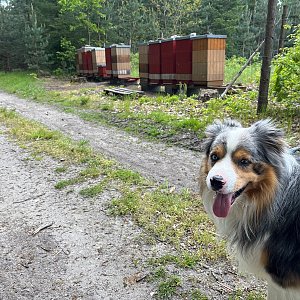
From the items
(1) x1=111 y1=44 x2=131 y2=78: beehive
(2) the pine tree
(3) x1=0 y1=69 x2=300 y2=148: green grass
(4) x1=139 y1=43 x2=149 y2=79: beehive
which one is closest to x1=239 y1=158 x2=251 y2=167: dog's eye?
(3) x1=0 y1=69 x2=300 y2=148: green grass

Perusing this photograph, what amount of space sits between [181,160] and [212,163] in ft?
10.3

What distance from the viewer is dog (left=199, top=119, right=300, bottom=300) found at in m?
1.90

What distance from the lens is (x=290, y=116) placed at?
262 inches

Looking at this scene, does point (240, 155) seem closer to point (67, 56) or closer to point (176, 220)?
point (176, 220)

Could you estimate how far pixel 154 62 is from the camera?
1330 centimetres

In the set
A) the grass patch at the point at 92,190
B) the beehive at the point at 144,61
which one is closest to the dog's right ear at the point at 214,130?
the grass patch at the point at 92,190

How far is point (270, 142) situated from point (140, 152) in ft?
12.9

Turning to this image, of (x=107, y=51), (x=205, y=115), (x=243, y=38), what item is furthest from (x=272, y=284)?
(x=243, y=38)

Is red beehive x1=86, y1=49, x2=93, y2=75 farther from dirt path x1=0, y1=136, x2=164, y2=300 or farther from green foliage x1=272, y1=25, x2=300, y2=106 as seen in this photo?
dirt path x1=0, y1=136, x2=164, y2=300

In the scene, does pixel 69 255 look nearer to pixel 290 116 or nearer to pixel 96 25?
pixel 290 116

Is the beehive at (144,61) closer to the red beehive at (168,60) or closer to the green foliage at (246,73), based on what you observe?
the red beehive at (168,60)

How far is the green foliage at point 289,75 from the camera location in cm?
645

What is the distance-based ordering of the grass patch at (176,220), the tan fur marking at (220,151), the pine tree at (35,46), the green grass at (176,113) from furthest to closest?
the pine tree at (35,46) → the green grass at (176,113) → the grass patch at (176,220) → the tan fur marking at (220,151)

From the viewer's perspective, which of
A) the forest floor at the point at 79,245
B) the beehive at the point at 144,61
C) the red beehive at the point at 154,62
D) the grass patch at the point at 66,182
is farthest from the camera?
the beehive at the point at 144,61
